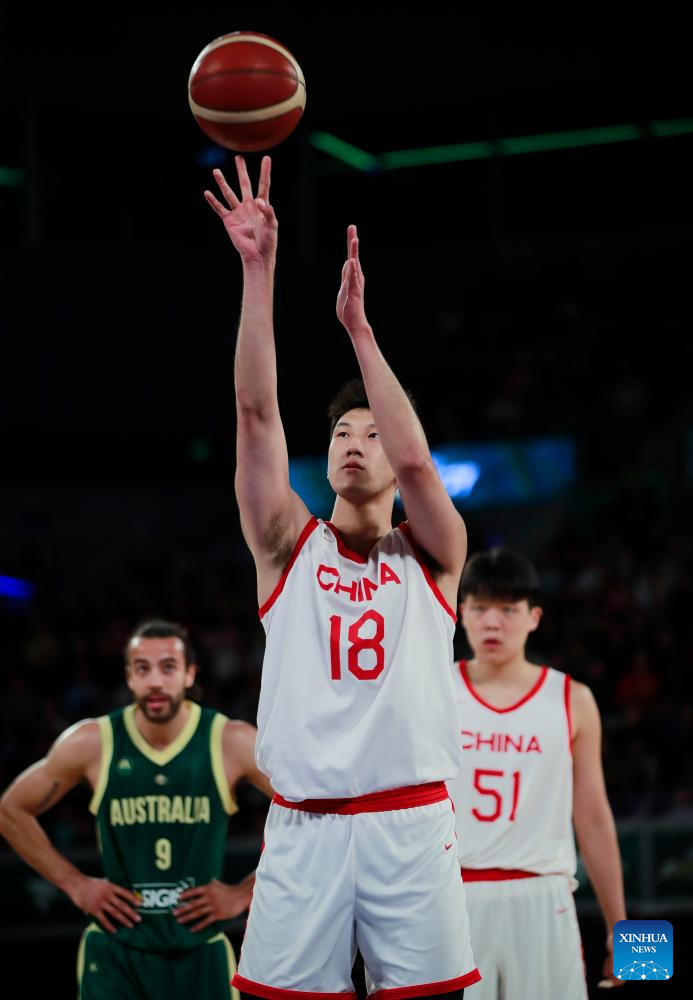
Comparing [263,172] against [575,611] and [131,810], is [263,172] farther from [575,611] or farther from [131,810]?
[575,611]

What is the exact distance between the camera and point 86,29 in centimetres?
1196

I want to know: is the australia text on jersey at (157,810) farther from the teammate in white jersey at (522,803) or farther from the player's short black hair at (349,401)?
the player's short black hair at (349,401)

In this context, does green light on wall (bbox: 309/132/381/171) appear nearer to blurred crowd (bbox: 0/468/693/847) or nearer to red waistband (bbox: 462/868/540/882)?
blurred crowd (bbox: 0/468/693/847)

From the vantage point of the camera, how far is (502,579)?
14.7 ft

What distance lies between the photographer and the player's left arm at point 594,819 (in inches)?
171

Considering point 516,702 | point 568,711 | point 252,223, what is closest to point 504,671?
point 516,702

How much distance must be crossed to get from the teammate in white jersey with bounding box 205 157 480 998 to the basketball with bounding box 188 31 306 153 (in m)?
0.51

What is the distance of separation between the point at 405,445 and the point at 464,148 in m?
11.5

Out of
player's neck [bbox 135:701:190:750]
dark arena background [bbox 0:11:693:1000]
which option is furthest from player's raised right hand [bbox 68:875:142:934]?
dark arena background [bbox 0:11:693:1000]

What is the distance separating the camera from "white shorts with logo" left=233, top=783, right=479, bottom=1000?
9.54 ft

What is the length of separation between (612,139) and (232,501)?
18.9 ft

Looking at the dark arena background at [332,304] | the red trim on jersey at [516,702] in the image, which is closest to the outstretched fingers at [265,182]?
the red trim on jersey at [516,702]

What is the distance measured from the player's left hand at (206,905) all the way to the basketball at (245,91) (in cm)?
249

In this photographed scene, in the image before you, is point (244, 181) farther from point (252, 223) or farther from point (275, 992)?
point (275, 992)
